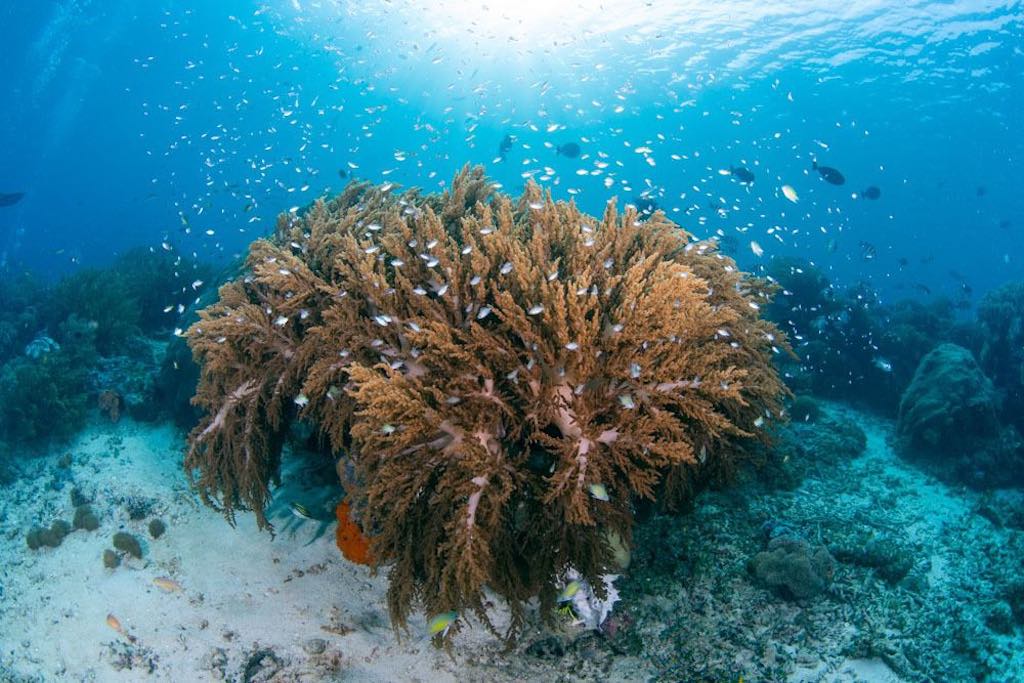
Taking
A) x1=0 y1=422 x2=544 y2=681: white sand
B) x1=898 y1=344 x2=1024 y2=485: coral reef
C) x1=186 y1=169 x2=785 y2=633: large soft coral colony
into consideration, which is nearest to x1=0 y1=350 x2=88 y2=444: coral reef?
x1=0 y1=422 x2=544 y2=681: white sand

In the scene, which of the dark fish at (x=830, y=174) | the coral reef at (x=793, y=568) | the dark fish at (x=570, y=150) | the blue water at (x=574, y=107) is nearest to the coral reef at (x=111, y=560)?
the coral reef at (x=793, y=568)

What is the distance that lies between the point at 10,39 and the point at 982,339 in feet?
261

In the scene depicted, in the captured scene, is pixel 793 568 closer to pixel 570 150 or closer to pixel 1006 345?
pixel 1006 345

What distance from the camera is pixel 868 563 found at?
555cm

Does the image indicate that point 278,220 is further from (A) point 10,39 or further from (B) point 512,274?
(A) point 10,39

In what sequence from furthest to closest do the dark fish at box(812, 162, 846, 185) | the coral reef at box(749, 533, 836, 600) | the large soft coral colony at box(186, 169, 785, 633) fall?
the dark fish at box(812, 162, 846, 185)
the coral reef at box(749, 533, 836, 600)
the large soft coral colony at box(186, 169, 785, 633)

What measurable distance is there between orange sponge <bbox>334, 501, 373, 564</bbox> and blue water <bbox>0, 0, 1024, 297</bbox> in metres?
20.3

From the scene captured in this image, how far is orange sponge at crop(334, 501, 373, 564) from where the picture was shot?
17.5ft

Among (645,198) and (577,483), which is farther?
(645,198)

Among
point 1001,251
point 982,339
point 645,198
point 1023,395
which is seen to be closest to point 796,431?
point 1023,395

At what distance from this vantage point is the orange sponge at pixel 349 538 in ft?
17.5

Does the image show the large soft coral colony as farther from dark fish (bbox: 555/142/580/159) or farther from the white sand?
dark fish (bbox: 555/142/580/159)

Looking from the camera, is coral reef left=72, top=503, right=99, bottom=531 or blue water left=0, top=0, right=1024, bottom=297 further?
blue water left=0, top=0, right=1024, bottom=297

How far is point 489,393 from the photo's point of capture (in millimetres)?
4117
